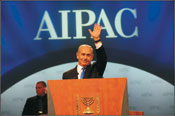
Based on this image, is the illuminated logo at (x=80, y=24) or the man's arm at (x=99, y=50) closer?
the man's arm at (x=99, y=50)

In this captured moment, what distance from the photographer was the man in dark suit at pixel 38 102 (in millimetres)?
5480

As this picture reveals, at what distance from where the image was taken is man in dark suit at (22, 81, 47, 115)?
5.48m

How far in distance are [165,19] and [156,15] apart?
0.18m

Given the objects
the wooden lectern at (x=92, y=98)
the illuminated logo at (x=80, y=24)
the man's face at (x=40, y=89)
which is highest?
the illuminated logo at (x=80, y=24)

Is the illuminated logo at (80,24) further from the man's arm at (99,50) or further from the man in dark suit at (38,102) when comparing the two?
the man's arm at (99,50)

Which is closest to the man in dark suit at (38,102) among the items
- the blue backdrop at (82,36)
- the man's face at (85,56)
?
the blue backdrop at (82,36)

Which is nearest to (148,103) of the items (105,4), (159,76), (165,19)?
(159,76)

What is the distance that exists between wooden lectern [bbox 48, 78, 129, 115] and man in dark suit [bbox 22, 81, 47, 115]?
2927 mm

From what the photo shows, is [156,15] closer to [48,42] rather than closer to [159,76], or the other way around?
[159,76]

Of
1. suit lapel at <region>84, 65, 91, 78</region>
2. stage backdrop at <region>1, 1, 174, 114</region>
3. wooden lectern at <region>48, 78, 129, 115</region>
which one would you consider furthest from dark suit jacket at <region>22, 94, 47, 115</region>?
wooden lectern at <region>48, 78, 129, 115</region>

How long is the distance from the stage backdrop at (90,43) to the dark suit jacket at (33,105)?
0.68 ft

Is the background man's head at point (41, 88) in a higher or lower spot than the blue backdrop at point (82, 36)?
lower

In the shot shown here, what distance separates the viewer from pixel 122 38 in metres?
5.86

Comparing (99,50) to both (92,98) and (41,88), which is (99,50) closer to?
(92,98)
